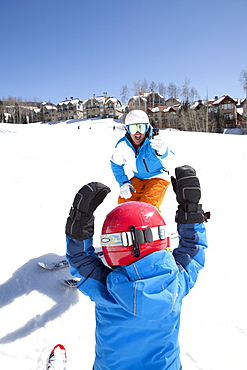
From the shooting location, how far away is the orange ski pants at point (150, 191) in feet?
11.2

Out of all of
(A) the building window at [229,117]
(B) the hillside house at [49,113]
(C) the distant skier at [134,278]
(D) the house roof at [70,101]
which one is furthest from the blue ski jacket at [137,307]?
(B) the hillside house at [49,113]

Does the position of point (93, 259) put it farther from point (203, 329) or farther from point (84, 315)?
point (203, 329)

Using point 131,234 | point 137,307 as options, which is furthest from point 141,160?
point 137,307

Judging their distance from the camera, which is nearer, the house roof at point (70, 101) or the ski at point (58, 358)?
the ski at point (58, 358)

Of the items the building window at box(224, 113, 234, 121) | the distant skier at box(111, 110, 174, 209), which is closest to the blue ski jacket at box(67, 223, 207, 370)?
the distant skier at box(111, 110, 174, 209)

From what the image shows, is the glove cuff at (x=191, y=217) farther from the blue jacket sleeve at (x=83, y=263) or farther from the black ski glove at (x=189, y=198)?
Answer: the blue jacket sleeve at (x=83, y=263)

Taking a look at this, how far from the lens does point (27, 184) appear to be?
257 inches

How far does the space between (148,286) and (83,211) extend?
22.2 inches

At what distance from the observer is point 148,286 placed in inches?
45.0

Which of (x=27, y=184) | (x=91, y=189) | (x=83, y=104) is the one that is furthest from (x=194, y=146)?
(x=83, y=104)

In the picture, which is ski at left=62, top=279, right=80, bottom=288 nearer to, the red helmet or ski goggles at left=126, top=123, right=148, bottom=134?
the red helmet

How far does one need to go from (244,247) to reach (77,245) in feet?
10.5

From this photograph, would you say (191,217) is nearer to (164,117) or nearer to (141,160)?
(141,160)

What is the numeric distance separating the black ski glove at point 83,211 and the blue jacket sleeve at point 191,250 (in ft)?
1.93
